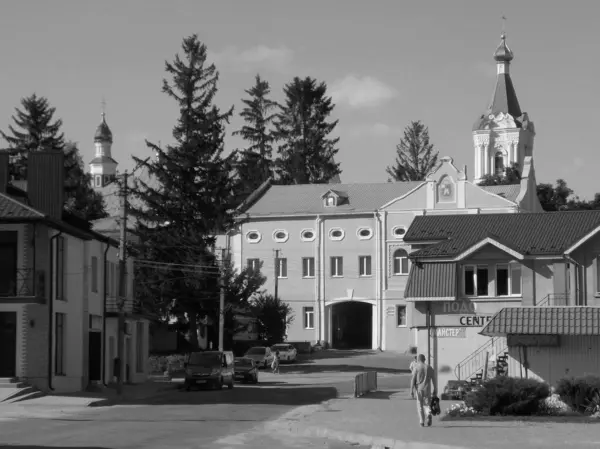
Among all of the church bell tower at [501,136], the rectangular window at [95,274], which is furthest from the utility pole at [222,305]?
the church bell tower at [501,136]

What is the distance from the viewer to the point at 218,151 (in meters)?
74.0

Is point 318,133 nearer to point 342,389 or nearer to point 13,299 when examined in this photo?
point 342,389

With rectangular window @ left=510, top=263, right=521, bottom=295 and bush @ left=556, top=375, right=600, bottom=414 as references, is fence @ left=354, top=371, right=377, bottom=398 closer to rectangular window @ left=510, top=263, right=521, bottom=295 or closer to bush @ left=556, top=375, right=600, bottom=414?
rectangular window @ left=510, top=263, right=521, bottom=295

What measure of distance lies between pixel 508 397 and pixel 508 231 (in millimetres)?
18233

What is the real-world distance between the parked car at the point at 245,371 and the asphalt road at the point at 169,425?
1117 centimetres

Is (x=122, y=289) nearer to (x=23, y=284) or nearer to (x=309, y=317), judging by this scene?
(x=23, y=284)

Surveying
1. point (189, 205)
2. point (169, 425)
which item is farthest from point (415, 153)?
point (169, 425)

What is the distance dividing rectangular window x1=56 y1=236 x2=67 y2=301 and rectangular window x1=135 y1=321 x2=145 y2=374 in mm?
10656

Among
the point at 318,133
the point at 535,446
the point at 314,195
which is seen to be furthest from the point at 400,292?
the point at 535,446

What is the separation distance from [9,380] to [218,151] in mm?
36050

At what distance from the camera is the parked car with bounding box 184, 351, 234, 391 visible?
158 feet

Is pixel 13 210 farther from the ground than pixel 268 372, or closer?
farther from the ground

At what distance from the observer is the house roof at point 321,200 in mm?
88438

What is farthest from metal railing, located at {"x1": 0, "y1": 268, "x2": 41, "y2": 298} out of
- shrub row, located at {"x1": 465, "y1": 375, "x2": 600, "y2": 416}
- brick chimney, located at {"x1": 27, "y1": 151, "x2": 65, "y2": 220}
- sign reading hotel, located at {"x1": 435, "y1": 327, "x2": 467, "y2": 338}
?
shrub row, located at {"x1": 465, "y1": 375, "x2": 600, "y2": 416}
